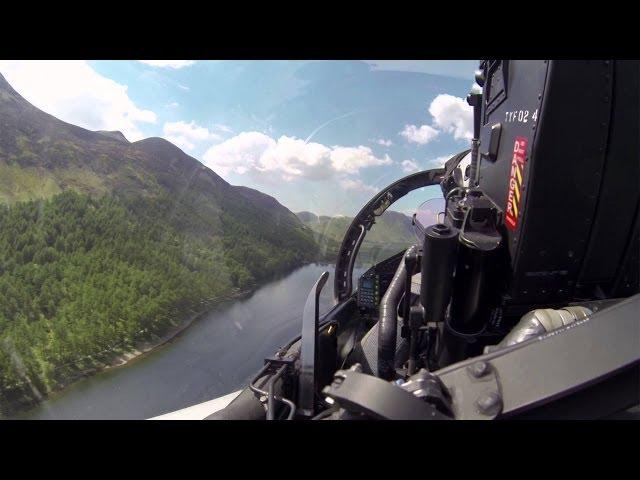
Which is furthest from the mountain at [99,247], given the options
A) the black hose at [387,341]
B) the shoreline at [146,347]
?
the black hose at [387,341]

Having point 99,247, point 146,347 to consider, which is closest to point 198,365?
point 146,347

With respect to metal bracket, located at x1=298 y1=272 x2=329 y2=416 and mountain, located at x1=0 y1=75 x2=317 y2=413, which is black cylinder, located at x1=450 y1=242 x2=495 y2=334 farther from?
mountain, located at x1=0 y1=75 x2=317 y2=413

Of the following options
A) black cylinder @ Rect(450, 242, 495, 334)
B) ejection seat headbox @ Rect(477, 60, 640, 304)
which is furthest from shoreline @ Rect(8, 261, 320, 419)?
ejection seat headbox @ Rect(477, 60, 640, 304)

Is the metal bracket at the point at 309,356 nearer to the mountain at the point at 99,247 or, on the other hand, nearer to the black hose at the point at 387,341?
the black hose at the point at 387,341

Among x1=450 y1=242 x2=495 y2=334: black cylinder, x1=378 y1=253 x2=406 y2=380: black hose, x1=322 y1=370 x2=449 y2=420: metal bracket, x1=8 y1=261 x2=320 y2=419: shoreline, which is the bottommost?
x1=8 y1=261 x2=320 y2=419: shoreline

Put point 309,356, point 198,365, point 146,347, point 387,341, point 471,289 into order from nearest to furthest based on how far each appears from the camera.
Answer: point 309,356 → point 471,289 → point 387,341 → point 198,365 → point 146,347

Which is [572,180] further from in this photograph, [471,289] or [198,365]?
[198,365]

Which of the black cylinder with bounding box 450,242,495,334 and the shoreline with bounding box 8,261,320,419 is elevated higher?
the black cylinder with bounding box 450,242,495,334
